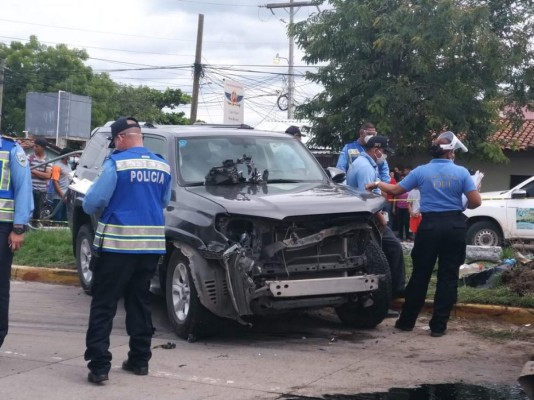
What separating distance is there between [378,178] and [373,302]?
1.72 metres

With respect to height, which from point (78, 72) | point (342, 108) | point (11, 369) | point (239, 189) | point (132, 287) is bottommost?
point (11, 369)

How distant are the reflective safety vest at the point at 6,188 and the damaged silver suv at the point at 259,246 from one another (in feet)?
5.21

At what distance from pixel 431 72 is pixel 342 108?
2491 millimetres

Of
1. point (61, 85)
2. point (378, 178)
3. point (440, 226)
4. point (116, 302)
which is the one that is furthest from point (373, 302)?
point (61, 85)

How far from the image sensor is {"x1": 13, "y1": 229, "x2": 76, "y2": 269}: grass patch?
11.5m

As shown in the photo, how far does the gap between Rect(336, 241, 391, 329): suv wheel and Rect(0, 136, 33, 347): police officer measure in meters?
2.97

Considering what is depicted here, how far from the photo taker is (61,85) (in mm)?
55906

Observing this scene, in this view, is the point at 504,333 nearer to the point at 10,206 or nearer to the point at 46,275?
the point at 10,206

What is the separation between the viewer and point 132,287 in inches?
245

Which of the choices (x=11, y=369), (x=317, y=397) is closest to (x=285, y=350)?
(x=317, y=397)

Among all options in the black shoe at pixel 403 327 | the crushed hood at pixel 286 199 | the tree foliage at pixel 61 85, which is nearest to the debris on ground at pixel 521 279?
the black shoe at pixel 403 327

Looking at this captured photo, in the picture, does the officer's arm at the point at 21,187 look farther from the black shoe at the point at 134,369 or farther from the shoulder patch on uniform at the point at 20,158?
the black shoe at the point at 134,369

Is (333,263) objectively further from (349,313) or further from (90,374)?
(90,374)

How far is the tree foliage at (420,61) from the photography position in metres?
19.3
